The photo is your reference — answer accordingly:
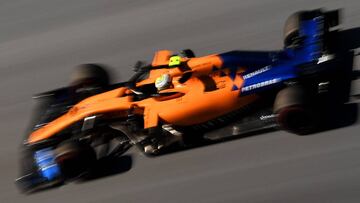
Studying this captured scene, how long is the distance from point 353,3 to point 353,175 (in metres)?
3.11

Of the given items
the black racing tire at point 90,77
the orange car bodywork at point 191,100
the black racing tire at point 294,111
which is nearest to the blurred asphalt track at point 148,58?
the black racing tire at point 294,111

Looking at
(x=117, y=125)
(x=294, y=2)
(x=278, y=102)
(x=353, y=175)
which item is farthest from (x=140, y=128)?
(x=294, y=2)

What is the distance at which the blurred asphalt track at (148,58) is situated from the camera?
6145 millimetres

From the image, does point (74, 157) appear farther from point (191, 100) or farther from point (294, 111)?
point (294, 111)

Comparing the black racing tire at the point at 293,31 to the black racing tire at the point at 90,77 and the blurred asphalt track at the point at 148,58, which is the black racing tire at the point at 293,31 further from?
the black racing tire at the point at 90,77

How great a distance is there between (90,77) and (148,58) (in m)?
1.25

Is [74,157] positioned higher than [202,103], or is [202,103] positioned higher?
[202,103]

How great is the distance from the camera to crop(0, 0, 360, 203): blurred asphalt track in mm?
6145

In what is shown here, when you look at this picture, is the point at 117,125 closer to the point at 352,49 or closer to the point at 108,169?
the point at 108,169

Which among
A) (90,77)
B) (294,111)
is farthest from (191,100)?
(90,77)

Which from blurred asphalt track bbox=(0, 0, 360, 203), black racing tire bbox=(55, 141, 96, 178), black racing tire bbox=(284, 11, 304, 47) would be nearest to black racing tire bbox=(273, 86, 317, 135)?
blurred asphalt track bbox=(0, 0, 360, 203)

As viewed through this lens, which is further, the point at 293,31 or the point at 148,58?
the point at 148,58

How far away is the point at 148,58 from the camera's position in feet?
28.6

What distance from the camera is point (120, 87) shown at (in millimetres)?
7648
